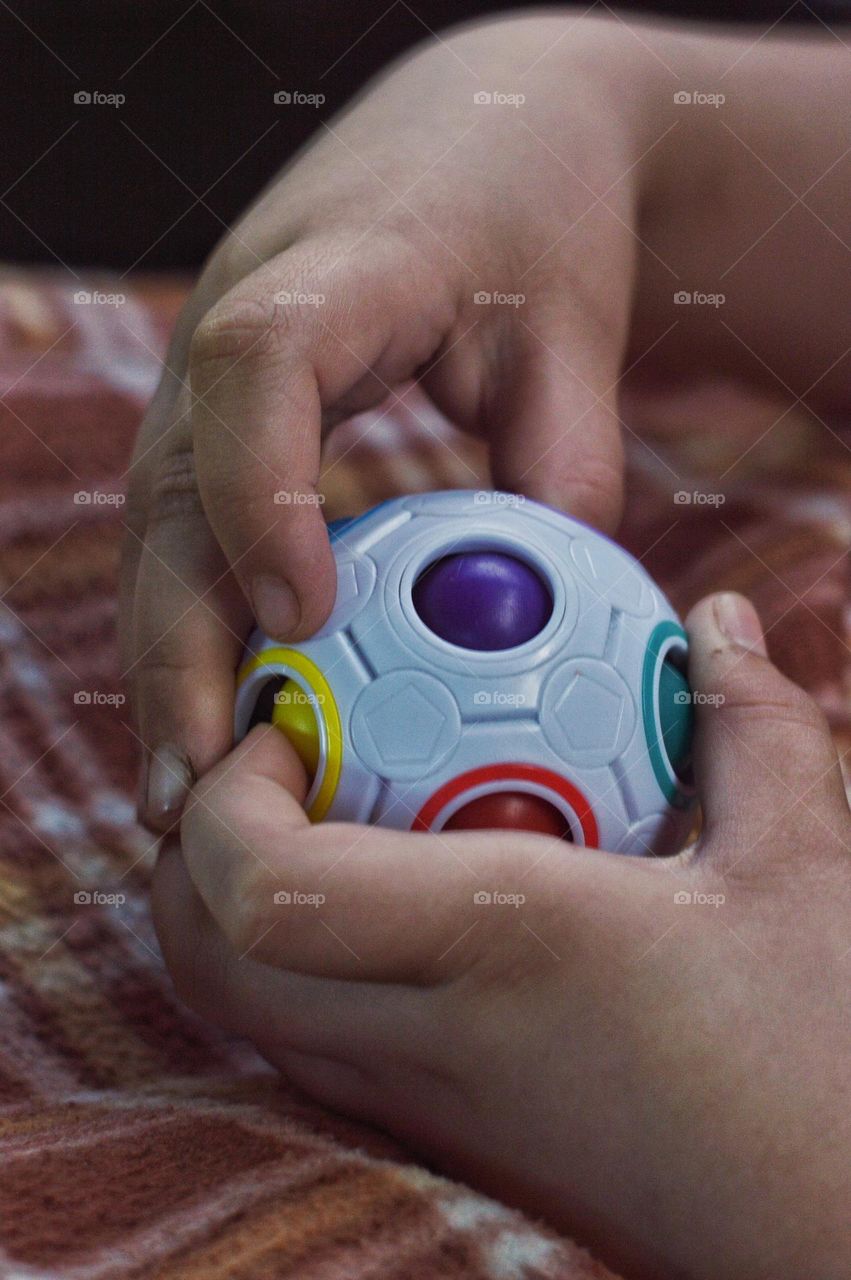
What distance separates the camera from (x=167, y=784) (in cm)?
60

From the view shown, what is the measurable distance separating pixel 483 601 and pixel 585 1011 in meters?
0.17

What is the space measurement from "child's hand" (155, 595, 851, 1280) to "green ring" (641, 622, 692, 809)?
4cm

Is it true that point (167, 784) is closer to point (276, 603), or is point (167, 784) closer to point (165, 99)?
point (276, 603)

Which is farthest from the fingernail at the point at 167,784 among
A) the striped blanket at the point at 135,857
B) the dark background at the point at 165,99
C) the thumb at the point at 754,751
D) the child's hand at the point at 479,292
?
the dark background at the point at 165,99

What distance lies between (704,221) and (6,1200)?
2.39ft

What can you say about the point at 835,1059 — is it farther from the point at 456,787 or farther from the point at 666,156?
the point at 666,156

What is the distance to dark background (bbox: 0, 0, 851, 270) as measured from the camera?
57.6 inches

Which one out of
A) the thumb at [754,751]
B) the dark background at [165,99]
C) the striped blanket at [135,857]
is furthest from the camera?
the dark background at [165,99]

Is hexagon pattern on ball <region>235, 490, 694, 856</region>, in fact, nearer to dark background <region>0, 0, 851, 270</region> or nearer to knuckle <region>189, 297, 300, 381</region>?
knuckle <region>189, 297, 300, 381</region>

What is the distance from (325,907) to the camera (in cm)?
49

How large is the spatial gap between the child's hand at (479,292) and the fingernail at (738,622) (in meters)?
0.10

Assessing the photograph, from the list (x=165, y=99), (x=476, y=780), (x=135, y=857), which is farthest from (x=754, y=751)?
(x=165, y=99)

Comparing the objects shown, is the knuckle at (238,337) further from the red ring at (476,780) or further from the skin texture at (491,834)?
the red ring at (476,780)

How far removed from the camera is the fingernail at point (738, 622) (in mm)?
645
